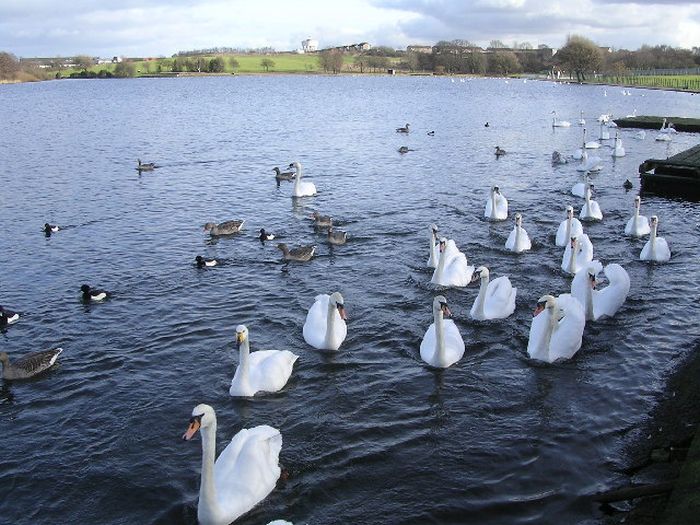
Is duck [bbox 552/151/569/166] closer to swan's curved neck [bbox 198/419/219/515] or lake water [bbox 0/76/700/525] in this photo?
lake water [bbox 0/76/700/525]

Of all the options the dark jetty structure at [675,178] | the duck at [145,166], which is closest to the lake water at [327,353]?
the dark jetty structure at [675,178]

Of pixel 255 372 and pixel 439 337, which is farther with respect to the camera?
pixel 439 337

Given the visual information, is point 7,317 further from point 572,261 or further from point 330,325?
point 572,261

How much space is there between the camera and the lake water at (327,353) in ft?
29.0

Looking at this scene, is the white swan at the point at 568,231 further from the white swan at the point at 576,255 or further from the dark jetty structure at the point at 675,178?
the dark jetty structure at the point at 675,178

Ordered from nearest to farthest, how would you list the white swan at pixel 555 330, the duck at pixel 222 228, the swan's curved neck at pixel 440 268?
the white swan at pixel 555 330
the swan's curved neck at pixel 440 268
the duck at pixel 222 228

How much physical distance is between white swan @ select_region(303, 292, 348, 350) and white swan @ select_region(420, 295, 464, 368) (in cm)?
149

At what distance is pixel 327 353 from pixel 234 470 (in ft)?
13.9

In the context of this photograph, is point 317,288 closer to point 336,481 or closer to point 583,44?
point 336,481

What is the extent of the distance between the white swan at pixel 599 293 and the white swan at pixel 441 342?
9.18ft

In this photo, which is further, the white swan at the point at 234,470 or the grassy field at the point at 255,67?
the grassy field at the point at 255,67

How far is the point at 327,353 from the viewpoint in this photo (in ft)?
41.0

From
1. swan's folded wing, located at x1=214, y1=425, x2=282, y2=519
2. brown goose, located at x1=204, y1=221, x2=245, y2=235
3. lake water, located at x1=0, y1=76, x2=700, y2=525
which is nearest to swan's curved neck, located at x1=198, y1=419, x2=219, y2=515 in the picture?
swan's folded wing, located at x1=214, y1=425, x2=282, y2=519

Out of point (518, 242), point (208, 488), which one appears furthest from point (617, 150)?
point (208, 488)
